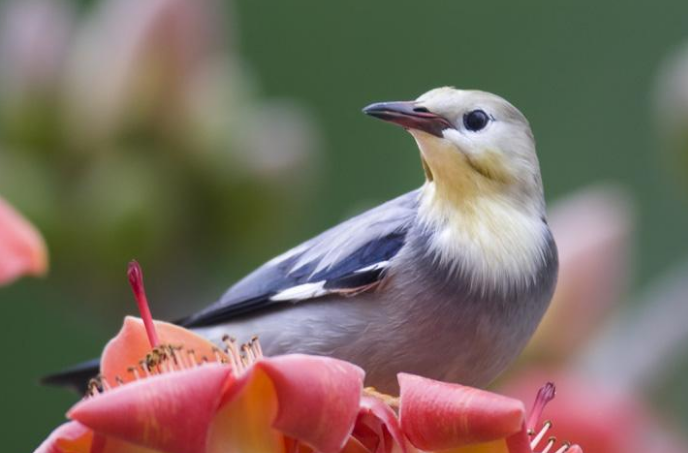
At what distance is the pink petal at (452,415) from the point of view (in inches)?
24.2

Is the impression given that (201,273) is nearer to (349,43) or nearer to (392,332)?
(392,332)

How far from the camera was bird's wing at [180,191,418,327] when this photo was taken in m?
0.85

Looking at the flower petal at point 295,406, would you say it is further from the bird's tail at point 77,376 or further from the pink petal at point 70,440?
the bird's tail at point 77,376

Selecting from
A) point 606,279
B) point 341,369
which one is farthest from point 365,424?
point 606,279

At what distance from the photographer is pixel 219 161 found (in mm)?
1537

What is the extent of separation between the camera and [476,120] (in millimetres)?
804

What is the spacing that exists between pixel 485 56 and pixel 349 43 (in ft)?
1.10

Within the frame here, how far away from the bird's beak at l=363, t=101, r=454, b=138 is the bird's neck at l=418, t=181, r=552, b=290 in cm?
5

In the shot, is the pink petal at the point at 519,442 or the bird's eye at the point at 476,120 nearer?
the pink petal at the point at 519,442

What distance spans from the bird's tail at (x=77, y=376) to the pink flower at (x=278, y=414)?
0.17 meters

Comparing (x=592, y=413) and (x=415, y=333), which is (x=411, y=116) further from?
(x=592, y=413)

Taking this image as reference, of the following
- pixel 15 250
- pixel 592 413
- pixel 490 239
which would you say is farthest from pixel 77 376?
pixel 592 413

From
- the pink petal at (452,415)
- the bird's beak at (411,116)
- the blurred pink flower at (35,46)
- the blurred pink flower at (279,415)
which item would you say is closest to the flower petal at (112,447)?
the blurred pink flower at (279,415)

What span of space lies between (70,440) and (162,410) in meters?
0.06
